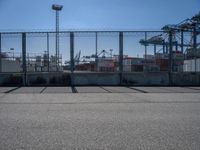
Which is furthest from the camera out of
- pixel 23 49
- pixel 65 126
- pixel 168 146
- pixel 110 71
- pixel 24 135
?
pixel 110 71

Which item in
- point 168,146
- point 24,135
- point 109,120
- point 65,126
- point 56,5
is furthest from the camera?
point 56,5

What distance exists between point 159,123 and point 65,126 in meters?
2.31

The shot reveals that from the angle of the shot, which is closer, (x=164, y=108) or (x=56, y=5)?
(x=164, y=108)

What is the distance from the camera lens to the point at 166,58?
83.9 ft

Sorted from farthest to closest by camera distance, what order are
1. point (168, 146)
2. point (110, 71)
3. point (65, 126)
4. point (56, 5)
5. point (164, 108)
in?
point (56, 5), point (110, 71), point (164, 108), point (65, 126), point (168, 146)

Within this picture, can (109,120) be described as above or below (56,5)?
below

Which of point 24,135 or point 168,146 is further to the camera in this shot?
point 24,135

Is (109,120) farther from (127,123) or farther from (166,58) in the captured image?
(166,58)

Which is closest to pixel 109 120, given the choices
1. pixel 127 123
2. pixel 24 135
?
pixel 127 123

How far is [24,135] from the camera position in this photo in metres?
6.91

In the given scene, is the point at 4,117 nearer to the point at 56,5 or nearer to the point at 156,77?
the point at 156,77

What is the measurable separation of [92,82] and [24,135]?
16.9 m

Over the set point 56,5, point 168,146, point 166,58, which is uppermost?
point 56,5

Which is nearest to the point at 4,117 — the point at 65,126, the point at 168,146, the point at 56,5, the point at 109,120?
the point at 65,126
